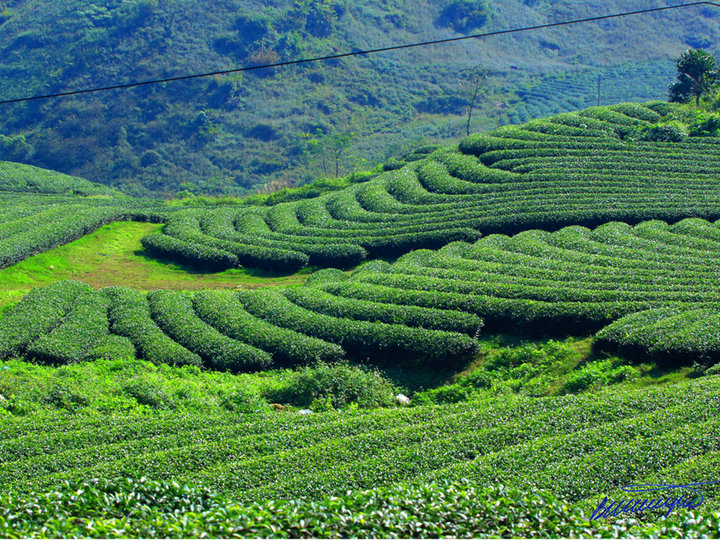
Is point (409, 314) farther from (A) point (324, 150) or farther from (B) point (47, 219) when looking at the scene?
(A) point (324, 150)

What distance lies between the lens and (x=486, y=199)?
3909 centimetres

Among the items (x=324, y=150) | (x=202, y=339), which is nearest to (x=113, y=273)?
(x=202, y=339)

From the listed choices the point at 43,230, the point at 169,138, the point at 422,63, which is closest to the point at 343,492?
the point at 43,230

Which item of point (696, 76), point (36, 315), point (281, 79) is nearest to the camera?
point (36, 315)

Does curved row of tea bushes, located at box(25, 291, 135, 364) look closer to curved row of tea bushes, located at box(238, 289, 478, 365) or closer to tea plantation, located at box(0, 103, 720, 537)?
tea plantation, located at box(0, 103, 720, 537)

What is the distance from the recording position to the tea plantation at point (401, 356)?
1267 cm

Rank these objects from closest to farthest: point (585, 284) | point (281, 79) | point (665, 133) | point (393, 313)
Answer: point (393, 313)
point (585, 284)
point (665, 133)
point (281, 79)

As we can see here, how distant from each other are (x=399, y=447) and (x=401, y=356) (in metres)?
7.96

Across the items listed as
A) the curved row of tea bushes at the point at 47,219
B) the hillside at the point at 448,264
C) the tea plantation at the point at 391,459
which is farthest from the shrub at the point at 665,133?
the curved row of tea bushes at the point at 47,219

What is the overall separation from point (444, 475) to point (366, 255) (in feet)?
69.3

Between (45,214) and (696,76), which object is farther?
(696,76)

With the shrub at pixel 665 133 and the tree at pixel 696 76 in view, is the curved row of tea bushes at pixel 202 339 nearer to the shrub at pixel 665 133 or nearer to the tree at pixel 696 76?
the shrub at pixel 665 133

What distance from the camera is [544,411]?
59.6ft

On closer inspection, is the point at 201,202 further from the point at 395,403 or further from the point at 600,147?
the point at 395,403
